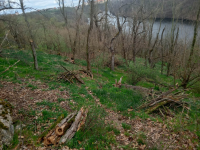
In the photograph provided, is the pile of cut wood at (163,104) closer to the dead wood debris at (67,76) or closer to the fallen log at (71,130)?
the fallen log at (71,130)

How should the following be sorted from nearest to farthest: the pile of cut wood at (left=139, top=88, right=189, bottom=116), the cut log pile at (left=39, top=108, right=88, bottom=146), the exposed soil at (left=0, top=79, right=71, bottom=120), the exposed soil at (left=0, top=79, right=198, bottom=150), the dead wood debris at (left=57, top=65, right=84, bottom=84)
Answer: the cut log pile at (left=39, top=108, right=88, bottom=146), the exposed soil at (left=0, top=79, right=198, bottom=150), the exposed soil at (left=0, top=79, right=71, bottom=120), the pile of cut wood at (left=139, top=88, right=189, bottom=116), the dead wood debris at (left=57, top=65, right=84, bottom=84)

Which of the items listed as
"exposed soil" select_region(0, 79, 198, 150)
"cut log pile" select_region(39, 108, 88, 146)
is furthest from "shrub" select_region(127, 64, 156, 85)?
"cut log pile" select_region(39, 108, 88, 146)

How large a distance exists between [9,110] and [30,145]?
54.8 inches

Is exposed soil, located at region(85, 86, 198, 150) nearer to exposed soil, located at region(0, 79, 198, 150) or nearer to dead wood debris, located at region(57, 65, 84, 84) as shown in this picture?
exposed soil, located at region(0, 79, 198, 150)

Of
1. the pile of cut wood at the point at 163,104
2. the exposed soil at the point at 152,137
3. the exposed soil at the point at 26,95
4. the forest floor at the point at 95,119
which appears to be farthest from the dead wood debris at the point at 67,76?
the pile of cut wood at the point at 163,104

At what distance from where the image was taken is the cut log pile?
144 inches

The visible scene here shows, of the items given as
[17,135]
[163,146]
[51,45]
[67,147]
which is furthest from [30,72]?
[51,45]

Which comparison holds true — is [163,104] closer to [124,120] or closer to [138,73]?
[124,120]

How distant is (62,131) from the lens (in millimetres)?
3781

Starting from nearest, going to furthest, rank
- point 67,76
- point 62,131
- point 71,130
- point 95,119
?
point 62,131 → point 71,130 → point 95,119 → point 67,76

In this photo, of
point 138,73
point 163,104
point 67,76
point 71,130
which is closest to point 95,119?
point 71,130

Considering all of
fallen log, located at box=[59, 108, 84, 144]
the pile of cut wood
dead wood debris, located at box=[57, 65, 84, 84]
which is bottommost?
the pile of cut wood

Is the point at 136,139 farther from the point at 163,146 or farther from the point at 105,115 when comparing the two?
the point at 105,115

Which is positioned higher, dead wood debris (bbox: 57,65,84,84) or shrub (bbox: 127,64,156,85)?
dead wood debris (bbox: 57,65,84,84)
